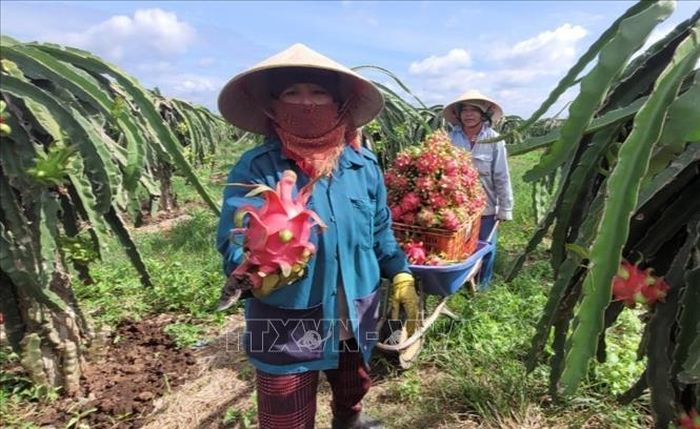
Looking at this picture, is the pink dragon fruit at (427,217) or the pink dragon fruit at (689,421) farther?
the pink dragon fruit at (427,217)

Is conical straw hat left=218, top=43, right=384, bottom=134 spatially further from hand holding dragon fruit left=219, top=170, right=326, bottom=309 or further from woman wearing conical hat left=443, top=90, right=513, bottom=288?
woman wearing conical hat left=443, top=90, right=513, bottom=288

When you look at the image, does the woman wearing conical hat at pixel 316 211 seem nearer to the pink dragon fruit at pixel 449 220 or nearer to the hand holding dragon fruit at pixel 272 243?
the hand holding dragon fruit at pixel 272 243

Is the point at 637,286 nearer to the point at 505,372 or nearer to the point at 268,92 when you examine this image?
the point at 268,92

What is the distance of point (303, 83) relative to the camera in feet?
6.77

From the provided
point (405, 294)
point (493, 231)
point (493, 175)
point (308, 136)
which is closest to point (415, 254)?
point (405, 294)

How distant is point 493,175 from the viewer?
461 cm

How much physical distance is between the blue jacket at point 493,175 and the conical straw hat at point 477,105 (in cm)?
28

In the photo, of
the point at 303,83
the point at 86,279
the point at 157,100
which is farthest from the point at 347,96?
the point at 157,100

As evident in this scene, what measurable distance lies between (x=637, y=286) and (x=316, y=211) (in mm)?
1068

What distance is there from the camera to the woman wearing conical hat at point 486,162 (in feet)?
15.0

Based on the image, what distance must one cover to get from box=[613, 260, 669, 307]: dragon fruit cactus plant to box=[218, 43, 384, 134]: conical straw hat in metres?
1.19

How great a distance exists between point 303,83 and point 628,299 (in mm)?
1341

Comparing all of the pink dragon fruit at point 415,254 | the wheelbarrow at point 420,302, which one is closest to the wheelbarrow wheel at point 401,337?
the wheelbarrow at point 420,302

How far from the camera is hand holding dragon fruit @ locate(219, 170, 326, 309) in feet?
5.09
